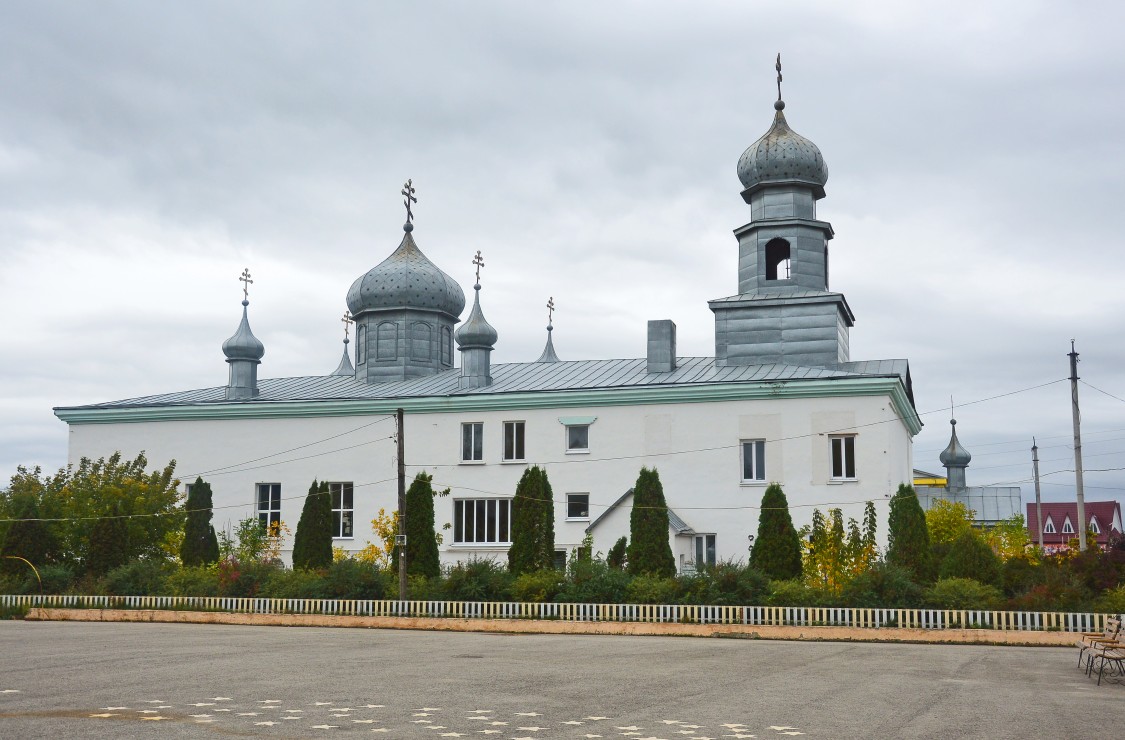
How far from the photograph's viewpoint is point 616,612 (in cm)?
2767

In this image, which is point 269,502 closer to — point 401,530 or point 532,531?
point 401,530

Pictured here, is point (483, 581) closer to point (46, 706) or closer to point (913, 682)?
point (913, 682)

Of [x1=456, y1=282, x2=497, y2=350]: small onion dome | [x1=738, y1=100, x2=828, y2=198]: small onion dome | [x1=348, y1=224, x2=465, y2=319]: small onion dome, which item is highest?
[x1=738, y1=100, x2=828, y2=198]: small onion dome

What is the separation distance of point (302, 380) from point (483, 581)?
19532 mm

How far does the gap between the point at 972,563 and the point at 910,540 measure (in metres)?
2.08

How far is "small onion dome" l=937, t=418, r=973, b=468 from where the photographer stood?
68312mm

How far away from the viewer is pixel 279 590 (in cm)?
3091

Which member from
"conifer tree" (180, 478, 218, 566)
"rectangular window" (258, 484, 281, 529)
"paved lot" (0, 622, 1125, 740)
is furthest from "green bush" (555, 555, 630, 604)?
"rectangular window" (258, 484, 281, 529)

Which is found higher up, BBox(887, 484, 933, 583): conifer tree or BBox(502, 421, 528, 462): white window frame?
BBox(502, 421, 528, 462): white window frame

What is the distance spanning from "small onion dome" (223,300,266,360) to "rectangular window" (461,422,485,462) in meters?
10.1

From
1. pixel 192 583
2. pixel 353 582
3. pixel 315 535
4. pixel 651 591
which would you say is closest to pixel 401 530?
pixel 353 582

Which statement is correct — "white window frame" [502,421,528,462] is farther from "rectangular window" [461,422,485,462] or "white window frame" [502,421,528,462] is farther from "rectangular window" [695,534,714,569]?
"rectangular window" [695,534,714,569]

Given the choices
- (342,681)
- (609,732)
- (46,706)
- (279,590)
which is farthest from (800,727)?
(279,590)

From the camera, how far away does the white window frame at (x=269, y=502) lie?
40.8 meters
